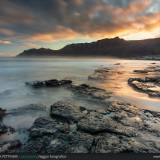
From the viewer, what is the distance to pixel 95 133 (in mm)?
3994

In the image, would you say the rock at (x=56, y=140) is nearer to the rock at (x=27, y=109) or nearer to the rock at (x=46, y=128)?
the rock at (x=46, y=128)

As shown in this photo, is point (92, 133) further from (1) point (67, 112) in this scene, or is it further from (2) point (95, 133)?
(1) point (67, 112)

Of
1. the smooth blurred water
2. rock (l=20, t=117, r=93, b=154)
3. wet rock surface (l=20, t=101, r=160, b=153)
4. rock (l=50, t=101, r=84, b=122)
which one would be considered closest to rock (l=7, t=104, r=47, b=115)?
the smooth blurred water

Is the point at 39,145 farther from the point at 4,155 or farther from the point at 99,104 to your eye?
the point at 99,104

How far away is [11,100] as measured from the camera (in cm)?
784

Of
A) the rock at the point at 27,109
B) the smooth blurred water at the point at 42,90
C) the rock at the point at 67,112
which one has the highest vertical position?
Answer: the rock at the point at 67,112

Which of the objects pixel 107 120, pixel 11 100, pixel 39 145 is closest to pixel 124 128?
pixel 107 120

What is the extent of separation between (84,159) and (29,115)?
3.87 m

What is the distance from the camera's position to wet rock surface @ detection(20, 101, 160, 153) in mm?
3334

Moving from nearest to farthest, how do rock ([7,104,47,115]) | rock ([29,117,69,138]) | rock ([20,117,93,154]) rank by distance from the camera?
1. rock ([20,117,93,154])
2. rock ([29,117,69,138])
3. rock ([7,104,47,115])

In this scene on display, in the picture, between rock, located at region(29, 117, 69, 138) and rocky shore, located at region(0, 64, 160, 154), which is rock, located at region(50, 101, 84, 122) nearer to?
rocky shore, located at region(0, 64, 160, 154)

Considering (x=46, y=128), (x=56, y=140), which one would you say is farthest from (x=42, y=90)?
(x=56, y=140)

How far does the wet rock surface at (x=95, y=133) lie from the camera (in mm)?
3334

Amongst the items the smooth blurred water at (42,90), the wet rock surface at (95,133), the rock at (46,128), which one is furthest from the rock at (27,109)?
the rock at (46,128)
